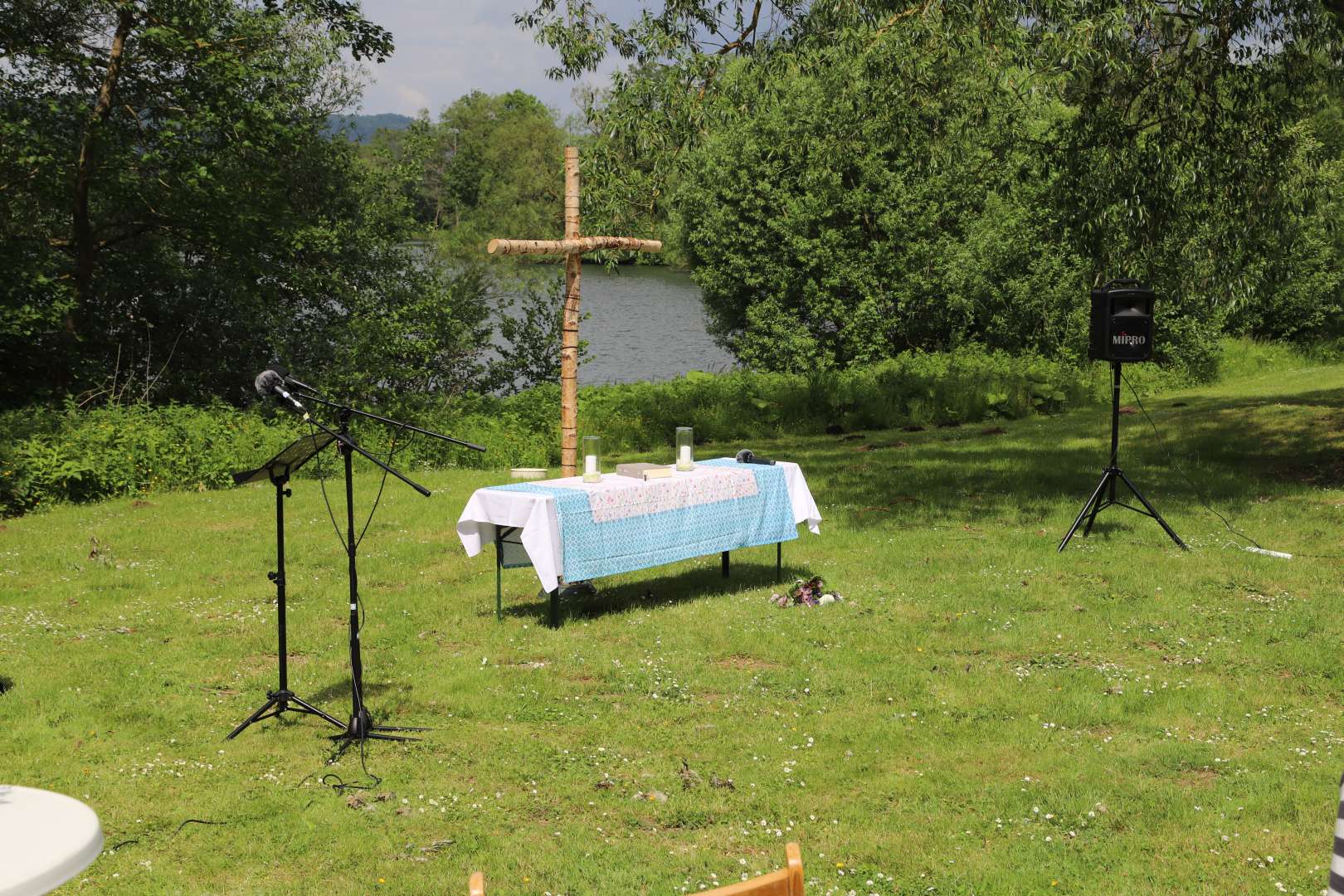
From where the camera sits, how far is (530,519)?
28.1ft

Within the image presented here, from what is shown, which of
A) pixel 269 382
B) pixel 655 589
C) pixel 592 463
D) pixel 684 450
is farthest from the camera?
pixel 655 589

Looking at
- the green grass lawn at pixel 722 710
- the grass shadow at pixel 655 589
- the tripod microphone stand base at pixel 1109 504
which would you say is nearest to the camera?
the green grass lawn at pixel 722 710

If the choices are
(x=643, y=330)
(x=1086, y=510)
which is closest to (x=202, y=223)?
(x=1086, y=510)

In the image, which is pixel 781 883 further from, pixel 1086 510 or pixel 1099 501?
pixel 1099 501

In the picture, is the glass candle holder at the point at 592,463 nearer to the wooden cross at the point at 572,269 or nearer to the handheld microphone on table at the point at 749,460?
the wooden cross at the point at 572,269

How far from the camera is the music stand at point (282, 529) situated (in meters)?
6.45

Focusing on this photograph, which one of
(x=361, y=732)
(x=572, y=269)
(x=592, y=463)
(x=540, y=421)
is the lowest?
(x=361, y=732)

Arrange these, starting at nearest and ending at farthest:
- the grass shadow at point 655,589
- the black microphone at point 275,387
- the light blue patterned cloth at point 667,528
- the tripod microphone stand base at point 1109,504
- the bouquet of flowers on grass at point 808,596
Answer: the black microphone at point 275,387 < the light blue patterned cloth at point 667,528 < the bouquet of flowers on grass at point 808,596 < the grass shadow at point 655,589 < the tripod microphone stand base at point 1109,504

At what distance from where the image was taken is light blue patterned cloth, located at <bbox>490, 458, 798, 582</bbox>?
873cm

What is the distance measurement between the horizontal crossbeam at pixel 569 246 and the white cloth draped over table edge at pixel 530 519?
1.84m

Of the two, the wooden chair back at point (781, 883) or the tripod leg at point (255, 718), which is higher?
the wooden chair back at point (781, 883)

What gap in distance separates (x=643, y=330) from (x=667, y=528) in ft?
98.1

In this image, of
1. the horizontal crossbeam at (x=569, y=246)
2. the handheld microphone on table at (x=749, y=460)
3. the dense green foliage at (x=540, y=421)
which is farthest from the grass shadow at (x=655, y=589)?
Result: the dense green foliage at (x=540, y=421)

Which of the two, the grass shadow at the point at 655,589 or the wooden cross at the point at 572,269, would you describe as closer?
the grass shadow at the point at 655,589
